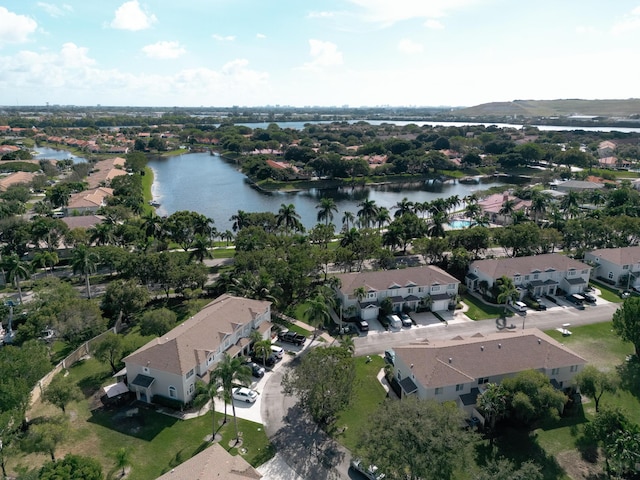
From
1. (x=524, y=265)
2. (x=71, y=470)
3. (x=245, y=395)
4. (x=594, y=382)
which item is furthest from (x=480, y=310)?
(x=71, y=470)

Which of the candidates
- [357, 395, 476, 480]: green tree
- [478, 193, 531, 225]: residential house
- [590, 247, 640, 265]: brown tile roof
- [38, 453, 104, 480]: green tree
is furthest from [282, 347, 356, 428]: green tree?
[478, 193, 531, 225]: residential house

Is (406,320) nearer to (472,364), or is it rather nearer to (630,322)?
(472,364)

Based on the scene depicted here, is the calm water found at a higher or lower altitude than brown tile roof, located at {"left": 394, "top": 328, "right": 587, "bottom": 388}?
lower

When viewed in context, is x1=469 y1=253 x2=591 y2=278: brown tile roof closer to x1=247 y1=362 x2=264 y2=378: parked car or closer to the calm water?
x1=247 y1=362 x2=264 y2=378: parked car

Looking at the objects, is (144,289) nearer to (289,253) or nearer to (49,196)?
(289,253)

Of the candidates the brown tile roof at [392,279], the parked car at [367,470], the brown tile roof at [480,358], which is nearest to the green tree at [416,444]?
the parked car at [367,470]

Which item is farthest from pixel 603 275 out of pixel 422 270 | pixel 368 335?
pixel 368 335
